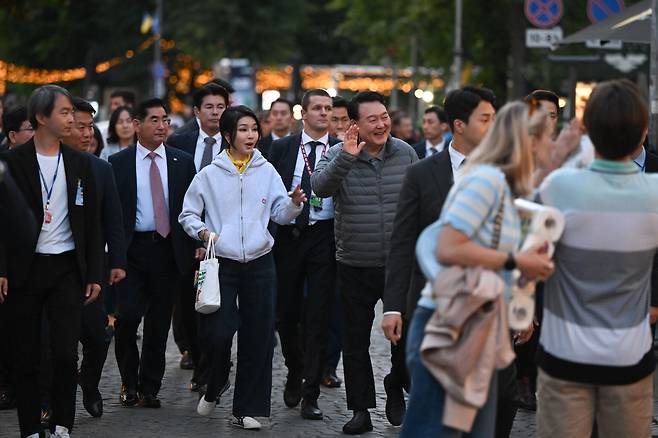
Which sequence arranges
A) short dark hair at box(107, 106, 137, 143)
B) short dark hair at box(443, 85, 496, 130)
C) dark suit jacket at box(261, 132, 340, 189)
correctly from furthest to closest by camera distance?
1. short dark hair at box(107, 106, 137, 143)
2. dark suit jacket at box(261, 132, 340, 189)
3. short dark hair at box(443, 85, 496, 130)

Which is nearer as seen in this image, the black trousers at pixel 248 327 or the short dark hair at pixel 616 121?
the short dark hair at pixel 616 121

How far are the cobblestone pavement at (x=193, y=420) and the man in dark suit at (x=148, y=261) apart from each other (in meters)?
0.26

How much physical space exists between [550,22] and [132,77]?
39.7m

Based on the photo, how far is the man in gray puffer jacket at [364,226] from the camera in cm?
892

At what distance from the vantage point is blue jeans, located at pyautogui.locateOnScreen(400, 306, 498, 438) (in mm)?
5453

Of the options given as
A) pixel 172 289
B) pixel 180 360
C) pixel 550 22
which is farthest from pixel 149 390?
pixel 550 22

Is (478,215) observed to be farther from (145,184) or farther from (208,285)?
(145,184)

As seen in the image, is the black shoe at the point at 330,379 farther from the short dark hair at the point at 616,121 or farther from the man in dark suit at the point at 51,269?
the short dark hair at the point at 616,121

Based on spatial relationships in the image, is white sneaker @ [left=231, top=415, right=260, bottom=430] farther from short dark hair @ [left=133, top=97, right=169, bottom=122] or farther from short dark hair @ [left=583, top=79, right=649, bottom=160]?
short dark hair @ [left=583, top=79, right=649, bottom=160]

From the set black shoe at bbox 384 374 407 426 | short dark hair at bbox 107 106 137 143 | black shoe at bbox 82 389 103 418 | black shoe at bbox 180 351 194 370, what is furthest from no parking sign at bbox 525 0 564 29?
black shoe at bbox 82 389 103 418

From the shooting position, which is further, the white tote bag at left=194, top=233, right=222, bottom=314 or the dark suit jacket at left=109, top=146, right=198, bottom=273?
the dark suit jacket at left=109, top=146, right=198, bottom=273

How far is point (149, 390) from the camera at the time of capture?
9805mm

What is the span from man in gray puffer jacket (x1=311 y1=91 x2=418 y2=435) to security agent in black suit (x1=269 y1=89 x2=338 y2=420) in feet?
1.97

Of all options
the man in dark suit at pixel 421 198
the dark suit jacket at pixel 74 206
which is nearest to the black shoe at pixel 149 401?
the dark suit jacket at pixel 74 206
